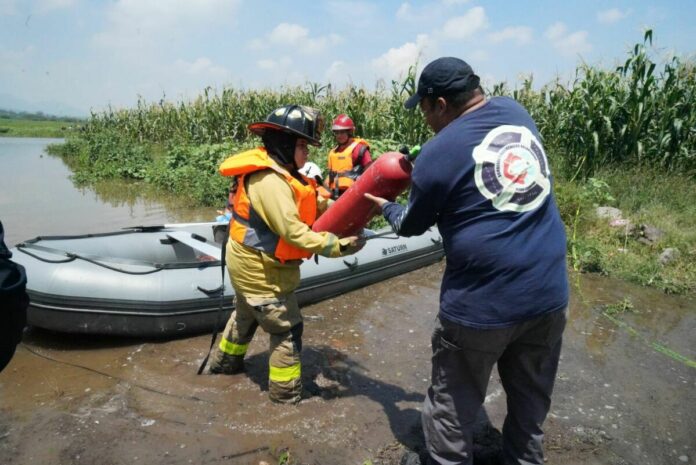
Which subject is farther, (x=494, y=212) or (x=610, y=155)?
(x=610, y=155)

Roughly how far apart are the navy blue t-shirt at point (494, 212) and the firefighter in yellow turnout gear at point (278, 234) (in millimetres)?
929

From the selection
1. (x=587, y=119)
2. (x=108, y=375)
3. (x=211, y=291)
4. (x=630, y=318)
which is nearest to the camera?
(x=108, y=375)

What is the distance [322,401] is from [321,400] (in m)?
0.01

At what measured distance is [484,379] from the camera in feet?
7.55

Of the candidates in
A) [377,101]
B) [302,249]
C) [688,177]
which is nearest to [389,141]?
[377,101]

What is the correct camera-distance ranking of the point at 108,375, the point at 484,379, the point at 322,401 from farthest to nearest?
the point at 108,375
the point at 322,401
the point at 484,379

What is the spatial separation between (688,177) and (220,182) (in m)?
8.82

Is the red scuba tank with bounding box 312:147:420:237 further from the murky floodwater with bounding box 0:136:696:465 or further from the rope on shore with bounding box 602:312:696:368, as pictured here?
the rope on shore with bounding box 602:312:696:368

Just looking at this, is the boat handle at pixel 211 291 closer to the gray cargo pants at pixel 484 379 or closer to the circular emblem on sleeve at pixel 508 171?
the gray cargo pants at pixel 484 379

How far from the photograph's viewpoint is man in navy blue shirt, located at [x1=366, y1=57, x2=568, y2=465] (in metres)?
2.05

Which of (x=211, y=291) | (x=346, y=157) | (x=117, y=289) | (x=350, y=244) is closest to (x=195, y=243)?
(x=211, y=291)

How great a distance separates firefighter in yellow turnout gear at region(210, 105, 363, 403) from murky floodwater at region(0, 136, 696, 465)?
43 centimetres

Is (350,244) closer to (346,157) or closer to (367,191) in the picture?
(367,191)

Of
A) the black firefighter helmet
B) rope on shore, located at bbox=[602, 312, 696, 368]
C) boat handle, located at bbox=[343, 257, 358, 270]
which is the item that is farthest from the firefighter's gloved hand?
rope on shore, located at bbox=[602, 312, 696, 368]
